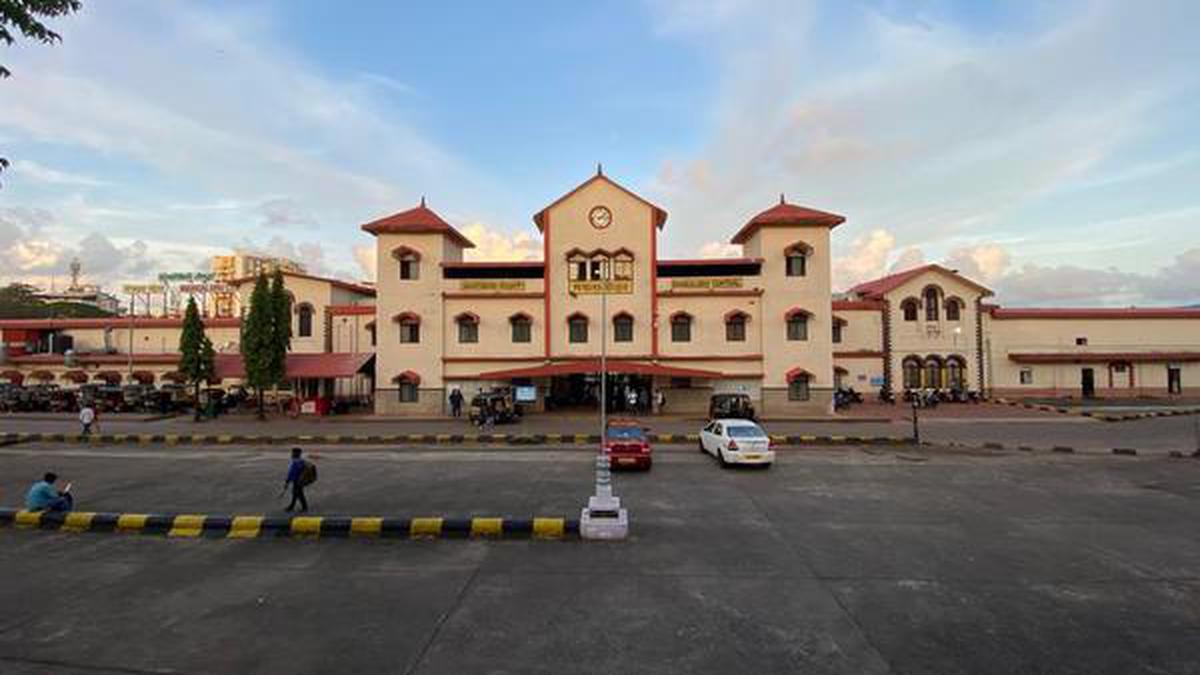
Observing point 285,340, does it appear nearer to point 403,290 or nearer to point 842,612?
point 403,290

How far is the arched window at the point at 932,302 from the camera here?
142 ft

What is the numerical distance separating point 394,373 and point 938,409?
113 feet

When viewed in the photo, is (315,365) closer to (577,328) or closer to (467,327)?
(467,327)

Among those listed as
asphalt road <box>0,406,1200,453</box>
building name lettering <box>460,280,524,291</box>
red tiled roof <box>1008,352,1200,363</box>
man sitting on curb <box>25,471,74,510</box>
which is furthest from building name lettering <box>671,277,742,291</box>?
man sitting on curb <box>25,471,74,510</box>

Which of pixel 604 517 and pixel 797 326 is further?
pixel 797 326

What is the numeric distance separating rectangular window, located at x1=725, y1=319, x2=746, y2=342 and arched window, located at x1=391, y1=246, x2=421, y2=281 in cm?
1927

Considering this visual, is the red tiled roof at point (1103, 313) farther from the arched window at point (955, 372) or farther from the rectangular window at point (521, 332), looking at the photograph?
the rectangular window at point (521, 332)

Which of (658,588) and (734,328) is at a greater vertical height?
(734,328)

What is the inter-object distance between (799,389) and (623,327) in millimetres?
11214

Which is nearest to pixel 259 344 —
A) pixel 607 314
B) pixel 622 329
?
pixel 607 314

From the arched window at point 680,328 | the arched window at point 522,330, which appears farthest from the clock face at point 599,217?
the arched window at point 522,330

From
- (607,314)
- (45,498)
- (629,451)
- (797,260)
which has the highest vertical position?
(797,260)

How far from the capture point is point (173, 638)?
24.4 ft

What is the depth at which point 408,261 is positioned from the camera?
37406mm
